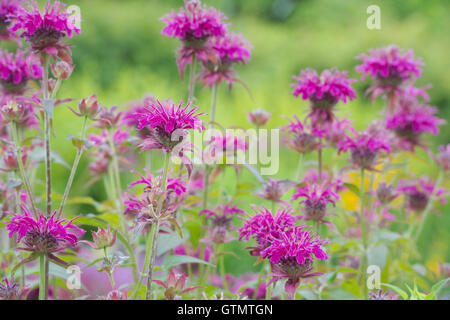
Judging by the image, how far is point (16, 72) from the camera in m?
0.89

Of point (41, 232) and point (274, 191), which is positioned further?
point (274, 191)

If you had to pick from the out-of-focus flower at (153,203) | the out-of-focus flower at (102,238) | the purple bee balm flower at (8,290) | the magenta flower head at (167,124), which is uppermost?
the magenta flower head at (167,124)

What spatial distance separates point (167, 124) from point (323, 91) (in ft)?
1.27

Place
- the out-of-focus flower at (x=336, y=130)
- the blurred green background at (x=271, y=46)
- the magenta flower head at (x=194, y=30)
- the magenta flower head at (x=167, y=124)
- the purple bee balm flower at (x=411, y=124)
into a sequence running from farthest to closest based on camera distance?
the blurred green background at (x=271, y=46) → the purple bee balm flower at (x=411, y=124) → the out-of-focus flower at (x=336, y=130) → the magenta flower head at (x=194, y=30) → the magenta flower head at (x=167, y=124)

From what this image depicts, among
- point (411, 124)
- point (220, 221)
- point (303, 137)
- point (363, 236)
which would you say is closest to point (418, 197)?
point (411, 124)

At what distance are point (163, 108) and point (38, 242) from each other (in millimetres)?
239

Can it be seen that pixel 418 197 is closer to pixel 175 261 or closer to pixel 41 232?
pixel 175 261

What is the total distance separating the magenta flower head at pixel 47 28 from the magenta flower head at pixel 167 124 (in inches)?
8.5

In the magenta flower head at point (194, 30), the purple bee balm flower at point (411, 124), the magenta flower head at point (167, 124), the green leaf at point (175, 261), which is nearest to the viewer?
the magenta flower head at point (167, 124)

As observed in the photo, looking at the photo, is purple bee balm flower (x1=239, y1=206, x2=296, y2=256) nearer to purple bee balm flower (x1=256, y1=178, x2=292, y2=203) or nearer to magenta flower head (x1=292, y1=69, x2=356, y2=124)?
purple bee balm flower (x1=256, y1=178, x2=292, y2=203)

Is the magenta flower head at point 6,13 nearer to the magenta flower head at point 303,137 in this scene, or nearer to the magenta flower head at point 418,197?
the magenta flower head at point 303,137

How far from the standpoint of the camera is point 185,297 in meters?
0.83

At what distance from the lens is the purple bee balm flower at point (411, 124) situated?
1135 millimetres

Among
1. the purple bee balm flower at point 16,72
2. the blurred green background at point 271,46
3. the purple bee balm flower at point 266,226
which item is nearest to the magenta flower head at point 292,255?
the purple bee balm flower at point 266,226
